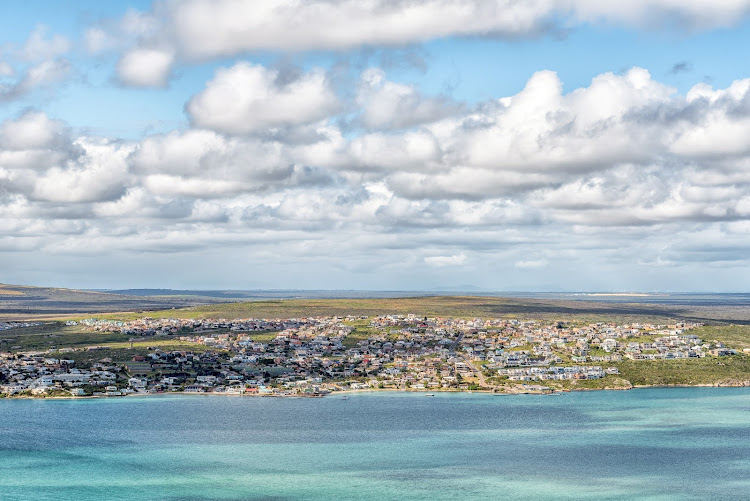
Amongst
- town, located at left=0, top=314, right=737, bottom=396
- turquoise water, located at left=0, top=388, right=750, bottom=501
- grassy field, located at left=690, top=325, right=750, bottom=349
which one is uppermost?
grassy field, located at left=690, top=325, right=750, bottom=349

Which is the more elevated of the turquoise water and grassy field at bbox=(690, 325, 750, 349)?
grassy field at bbox=(690, 325, 750, 349)

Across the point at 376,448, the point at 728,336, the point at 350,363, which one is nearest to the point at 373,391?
the point at 350,363

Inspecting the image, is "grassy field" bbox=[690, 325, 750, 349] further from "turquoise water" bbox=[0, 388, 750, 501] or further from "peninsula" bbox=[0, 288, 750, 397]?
"turquoise water" bbox=[0, 388, 750, 501]

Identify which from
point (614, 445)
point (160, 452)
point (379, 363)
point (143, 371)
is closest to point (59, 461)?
point (160, 452)

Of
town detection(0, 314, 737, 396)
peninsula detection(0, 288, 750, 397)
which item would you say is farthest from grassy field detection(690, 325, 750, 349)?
town detection(0, 314, 737, 396)

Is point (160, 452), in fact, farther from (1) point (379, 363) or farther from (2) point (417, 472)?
(1) point (379, 363)

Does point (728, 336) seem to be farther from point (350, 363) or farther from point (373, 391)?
point (373, 391)
